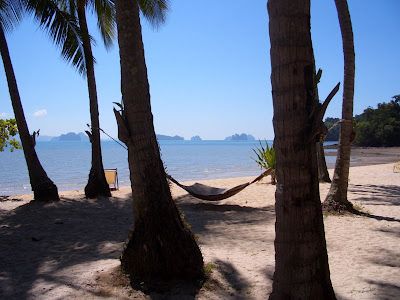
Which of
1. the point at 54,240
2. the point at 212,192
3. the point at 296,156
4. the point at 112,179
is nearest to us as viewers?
the point at 296,156

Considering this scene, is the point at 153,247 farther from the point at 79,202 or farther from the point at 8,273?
the point at 79,202

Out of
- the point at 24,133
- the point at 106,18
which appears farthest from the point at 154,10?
the point at 24,133

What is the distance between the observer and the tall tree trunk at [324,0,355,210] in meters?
6.39

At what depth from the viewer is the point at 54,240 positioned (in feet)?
16.9

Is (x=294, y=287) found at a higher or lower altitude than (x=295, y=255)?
lower

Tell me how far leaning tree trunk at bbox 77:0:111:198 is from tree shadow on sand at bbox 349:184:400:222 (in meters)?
5.31

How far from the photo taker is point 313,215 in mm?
2221

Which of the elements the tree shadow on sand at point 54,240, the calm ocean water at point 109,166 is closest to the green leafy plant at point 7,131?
the tree shadow on sand at point 54,240

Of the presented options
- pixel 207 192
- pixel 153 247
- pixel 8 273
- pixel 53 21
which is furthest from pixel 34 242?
pixel 53 21

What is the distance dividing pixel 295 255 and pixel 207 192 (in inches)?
214

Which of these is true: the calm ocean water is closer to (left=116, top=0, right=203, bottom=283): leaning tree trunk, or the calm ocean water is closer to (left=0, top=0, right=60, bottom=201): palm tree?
(left=0, top=0, right=60, bottom=201): palm tree

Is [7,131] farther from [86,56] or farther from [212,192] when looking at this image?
[212,192]

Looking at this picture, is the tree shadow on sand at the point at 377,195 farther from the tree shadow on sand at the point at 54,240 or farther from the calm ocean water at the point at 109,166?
the calm ocean water at the point at 109,166

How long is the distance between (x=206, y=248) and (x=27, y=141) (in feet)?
15.9
